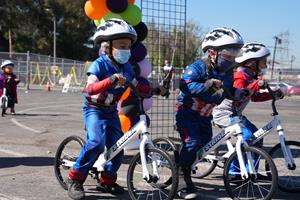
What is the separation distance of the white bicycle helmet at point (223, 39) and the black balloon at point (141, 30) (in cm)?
252

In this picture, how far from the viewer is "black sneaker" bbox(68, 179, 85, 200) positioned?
5637mm

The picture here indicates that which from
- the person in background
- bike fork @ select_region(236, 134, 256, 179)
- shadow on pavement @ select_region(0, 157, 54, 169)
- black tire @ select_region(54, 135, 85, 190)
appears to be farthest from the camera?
the person in background

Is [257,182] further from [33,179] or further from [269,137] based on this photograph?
[269,137]

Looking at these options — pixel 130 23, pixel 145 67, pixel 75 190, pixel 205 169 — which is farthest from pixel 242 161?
pixel 130 23

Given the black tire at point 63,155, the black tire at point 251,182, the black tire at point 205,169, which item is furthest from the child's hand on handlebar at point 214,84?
the black tire at point 63,155

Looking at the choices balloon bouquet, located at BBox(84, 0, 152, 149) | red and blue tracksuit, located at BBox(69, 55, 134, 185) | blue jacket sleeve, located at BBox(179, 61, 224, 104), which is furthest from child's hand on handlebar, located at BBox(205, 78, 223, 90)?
balloon bouquet, located at BBox(84, 0, 152, 149)

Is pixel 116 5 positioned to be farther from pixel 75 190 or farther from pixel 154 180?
pixel 154 180

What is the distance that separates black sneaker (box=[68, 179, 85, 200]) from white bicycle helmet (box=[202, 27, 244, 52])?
7.27 feet

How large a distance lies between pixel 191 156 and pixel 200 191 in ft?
1.89

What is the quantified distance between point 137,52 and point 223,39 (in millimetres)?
2592

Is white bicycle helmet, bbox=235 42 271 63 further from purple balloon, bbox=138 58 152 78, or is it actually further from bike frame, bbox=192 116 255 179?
purple balloon, bbox=138 58 152 78

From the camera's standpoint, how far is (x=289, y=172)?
6418 mm

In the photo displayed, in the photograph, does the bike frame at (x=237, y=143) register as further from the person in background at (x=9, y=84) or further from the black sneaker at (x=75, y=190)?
the person in background at (x=9, y=84)

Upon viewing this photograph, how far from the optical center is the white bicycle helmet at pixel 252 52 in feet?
21.2
